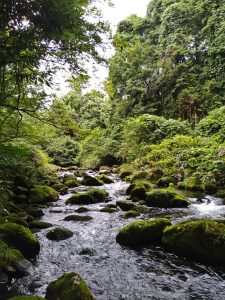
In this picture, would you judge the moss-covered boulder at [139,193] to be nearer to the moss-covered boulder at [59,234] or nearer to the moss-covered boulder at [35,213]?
the moss-covered boulder at [35,213]

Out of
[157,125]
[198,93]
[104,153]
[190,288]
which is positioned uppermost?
[198,93]

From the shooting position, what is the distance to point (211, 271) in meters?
4.70

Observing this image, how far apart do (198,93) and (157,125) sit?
5337 millimetres

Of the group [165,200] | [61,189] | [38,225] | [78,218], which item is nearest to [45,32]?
[38,225]

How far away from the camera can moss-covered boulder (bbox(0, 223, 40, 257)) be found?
5320 millimetres

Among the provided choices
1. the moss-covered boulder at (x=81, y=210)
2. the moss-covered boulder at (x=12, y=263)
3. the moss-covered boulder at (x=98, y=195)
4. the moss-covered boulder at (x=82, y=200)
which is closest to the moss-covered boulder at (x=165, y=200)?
the moss-covered boulder at (x=98, y=195)

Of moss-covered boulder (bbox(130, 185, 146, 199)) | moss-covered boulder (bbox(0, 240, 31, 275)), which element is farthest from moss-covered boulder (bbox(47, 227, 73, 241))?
moss-covered boulder (bbox(130, 185, 146, 199))

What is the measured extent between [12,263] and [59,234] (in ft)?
5.98

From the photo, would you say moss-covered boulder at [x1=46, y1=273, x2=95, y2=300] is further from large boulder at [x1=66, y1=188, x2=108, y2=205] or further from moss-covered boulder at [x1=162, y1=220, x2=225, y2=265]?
large boulder at [x1=66, y1=188, x2=108, y2=205]

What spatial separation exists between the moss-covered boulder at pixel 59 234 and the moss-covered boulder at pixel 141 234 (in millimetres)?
1230

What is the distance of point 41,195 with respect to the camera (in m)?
10.2

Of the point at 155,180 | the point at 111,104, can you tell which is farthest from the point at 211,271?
the point at 111,104

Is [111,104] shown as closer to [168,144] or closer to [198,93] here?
[198,93]

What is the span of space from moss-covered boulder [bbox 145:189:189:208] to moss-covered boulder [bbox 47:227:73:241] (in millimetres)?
3619
